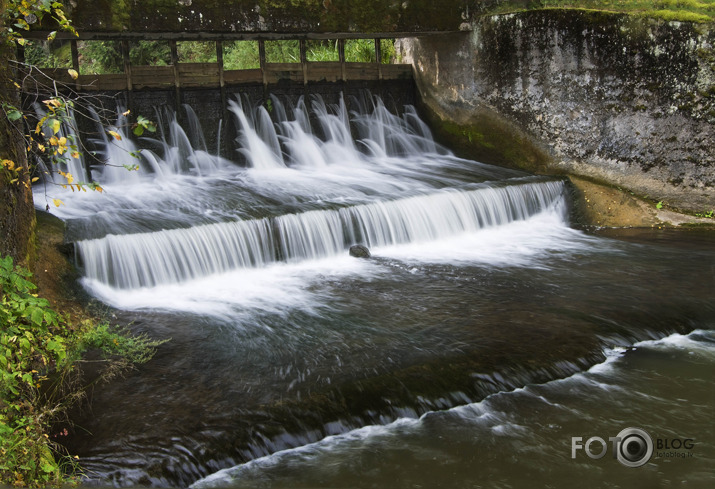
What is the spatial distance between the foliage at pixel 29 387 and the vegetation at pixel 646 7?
338 inches

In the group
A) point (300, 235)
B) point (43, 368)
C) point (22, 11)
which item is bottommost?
point (43, 368)

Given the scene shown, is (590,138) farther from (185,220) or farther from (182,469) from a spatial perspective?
(182,469)

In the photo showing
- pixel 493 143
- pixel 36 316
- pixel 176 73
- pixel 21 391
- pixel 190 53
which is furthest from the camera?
pixel 190 53

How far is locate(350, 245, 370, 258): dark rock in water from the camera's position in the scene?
8703 millimetres

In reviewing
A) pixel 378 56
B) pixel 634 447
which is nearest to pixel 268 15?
pixel 378 56

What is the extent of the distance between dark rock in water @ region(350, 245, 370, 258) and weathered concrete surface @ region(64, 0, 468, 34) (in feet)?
10.7

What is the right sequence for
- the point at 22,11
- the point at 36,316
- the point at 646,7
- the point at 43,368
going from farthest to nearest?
1. the point at 646,7
2. the point at 43,368
3. the point at 22,11
4. the point at 36,316

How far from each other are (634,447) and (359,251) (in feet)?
15.3

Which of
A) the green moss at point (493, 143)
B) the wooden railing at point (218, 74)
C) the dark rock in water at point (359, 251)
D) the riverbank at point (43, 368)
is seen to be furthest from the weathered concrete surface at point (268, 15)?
the riverbank at point (43, 368)

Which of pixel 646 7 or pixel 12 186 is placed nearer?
pixel 12 186

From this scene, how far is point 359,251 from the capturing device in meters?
8.71

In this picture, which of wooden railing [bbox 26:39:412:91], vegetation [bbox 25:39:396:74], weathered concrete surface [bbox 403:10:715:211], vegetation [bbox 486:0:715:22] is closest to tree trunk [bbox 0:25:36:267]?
wooden railing [bbox 26:39:412:91]

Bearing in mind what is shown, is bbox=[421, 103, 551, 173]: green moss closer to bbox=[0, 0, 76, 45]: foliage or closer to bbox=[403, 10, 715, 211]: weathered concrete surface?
bbox=[403, 10, 715, 211]: weathered concrete surface

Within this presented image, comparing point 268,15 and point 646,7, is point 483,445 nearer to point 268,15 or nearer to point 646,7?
point 268,15
